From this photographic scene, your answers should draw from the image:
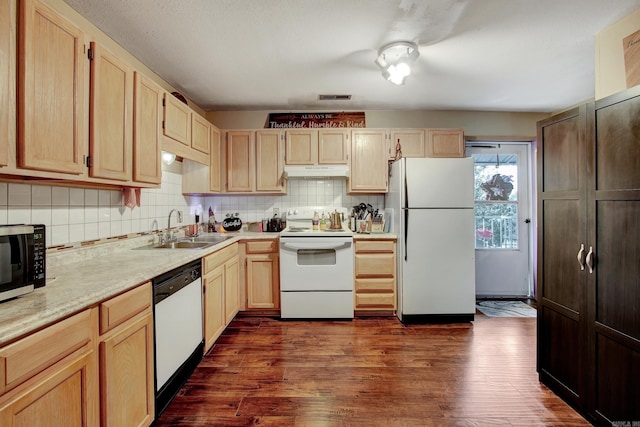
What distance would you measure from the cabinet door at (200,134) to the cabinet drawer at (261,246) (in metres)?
1.13

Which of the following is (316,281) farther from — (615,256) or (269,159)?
(615,256)

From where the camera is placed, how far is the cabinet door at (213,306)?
2320 millimetres

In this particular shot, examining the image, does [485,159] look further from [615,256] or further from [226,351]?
[226,351]

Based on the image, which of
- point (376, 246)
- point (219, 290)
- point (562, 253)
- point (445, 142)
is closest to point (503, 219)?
point (445, 142)

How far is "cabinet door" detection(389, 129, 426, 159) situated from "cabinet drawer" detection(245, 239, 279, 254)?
5.74 ft

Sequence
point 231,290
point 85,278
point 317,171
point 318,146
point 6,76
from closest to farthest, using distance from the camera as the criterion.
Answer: point 6,76 → point 85,278 → point 231,290 → point 317,171 → point 318,146

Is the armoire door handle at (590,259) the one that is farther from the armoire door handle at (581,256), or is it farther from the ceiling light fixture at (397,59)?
the ceiling light fixture at (397,59)

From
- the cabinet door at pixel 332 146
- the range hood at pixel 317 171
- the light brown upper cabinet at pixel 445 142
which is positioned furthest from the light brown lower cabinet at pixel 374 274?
the light brown upper cabinet at pixel 445 142

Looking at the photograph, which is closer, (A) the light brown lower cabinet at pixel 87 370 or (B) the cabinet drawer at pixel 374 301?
(A) the light brown lower cabinet at pixel 87 370

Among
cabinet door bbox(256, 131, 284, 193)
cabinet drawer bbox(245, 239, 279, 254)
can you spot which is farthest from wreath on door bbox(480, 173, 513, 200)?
cabinet drawer bbox(245, 239, 279, 254)

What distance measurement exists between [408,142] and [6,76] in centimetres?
329

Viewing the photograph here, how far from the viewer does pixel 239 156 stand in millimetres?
3465

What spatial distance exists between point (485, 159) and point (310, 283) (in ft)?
9.65

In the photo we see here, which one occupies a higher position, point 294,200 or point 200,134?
point 200,134
